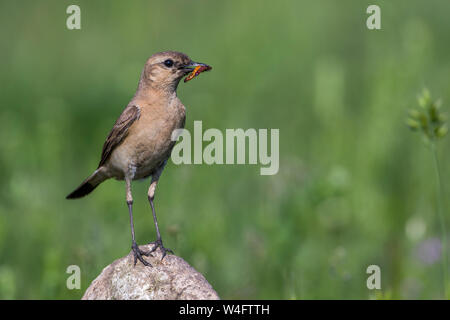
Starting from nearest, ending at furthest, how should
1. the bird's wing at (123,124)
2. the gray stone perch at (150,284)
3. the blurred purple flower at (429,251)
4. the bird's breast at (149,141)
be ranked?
the gray stone perch at (150,284)
the bird's breast at (149,141)
the bird's wing at (123,124)
the blurred purple flower at (429,251)

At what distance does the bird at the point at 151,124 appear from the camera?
662 centimetres

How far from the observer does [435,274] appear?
9.48 metres

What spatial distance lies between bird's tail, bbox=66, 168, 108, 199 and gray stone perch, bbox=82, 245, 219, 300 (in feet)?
5.37

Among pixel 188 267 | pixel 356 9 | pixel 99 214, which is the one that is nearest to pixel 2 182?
pixel 99 214

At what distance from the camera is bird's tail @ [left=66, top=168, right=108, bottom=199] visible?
287 inches

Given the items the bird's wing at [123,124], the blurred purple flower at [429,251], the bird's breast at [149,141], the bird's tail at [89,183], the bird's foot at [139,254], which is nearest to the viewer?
the bird's foot at [139,254]

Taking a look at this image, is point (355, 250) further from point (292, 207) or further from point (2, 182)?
point (2, 182)

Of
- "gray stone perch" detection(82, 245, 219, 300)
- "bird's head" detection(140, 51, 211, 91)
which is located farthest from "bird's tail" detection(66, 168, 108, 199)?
"gray stone perch" detection(82, 245, 219, 300)

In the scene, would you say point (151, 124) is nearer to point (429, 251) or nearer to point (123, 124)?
point (123, 124)

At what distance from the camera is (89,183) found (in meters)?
7.46

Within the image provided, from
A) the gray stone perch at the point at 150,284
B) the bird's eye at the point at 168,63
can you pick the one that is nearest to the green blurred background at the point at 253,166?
the gray stone perch at the point at 150,284

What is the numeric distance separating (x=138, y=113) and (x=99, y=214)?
3888mm

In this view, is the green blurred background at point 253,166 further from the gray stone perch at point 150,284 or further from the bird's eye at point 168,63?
the bird's eye at point 168,63

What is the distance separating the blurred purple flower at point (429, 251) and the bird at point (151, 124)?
3.29 metres
